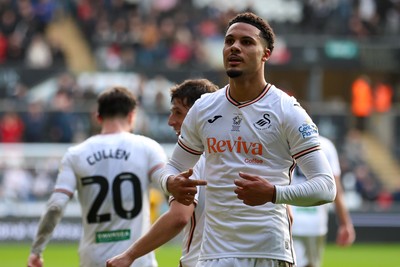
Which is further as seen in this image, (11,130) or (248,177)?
(11,130)

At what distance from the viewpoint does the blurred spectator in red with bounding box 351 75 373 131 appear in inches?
1171

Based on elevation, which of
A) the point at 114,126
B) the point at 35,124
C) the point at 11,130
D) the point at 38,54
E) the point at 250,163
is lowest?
the point at 250,163

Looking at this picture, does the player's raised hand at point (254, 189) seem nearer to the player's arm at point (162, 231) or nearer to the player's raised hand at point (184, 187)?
the player's raised hand at point (184, 187)

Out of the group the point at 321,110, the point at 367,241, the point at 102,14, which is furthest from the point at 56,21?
the point at 367,241

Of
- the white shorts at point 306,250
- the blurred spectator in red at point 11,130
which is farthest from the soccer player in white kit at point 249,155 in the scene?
the blurred spectator in red at point 11,130

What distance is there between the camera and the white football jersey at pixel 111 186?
24.8 feet

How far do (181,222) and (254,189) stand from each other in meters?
1.03

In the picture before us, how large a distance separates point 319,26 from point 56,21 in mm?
7844

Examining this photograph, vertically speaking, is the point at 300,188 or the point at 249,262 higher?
the point at 300,188

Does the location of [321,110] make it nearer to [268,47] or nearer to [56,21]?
[56,21]

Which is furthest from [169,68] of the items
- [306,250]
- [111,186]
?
[111,186]

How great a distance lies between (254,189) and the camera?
5.48 metres

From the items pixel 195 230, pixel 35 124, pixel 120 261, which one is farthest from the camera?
pixel 35 124

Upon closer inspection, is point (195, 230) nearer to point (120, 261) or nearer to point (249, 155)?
point (120, 261)
